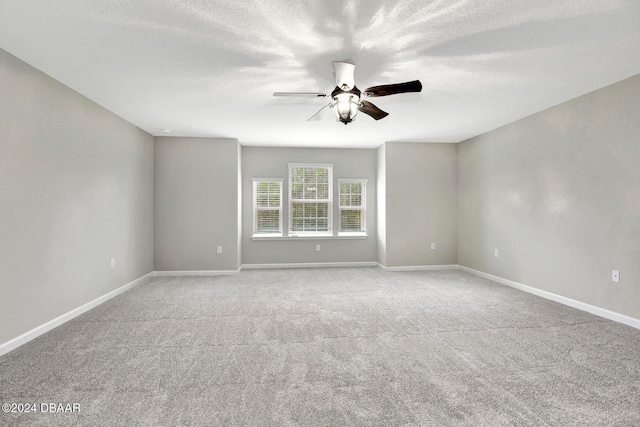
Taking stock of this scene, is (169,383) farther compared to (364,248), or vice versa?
(364,248)

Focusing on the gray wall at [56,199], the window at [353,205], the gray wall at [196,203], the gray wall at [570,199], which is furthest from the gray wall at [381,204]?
the gray wall at [56,199]

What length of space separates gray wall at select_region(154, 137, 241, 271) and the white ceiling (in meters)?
1.59

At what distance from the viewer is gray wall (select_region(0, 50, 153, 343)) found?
2.53 metres

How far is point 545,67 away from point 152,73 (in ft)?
12.0

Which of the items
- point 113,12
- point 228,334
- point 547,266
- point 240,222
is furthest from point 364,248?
point 113,12

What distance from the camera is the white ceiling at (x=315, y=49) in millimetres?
1959

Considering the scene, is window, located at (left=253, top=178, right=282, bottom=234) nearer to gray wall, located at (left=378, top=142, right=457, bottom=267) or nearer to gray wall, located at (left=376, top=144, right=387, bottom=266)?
gray wall, located at (left=376, top=144, right=387, bottom=266)

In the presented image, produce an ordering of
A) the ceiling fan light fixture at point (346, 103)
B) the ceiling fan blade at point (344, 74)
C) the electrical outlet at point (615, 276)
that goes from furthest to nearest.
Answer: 1. the electrical outlet at point (615, 276)
2. the ceiling fan light fixture at point (346, 103)
3. the ceiling fan blade at point (344, 74)

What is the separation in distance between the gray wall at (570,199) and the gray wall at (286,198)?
2087 millimetres

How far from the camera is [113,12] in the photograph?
1.97 m

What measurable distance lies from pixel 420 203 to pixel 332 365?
4355 millimetres

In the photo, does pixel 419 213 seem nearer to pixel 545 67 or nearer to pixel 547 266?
pixel 547 266

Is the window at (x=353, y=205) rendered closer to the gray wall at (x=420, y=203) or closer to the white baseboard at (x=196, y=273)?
the gray wall at (x=420, y=203)

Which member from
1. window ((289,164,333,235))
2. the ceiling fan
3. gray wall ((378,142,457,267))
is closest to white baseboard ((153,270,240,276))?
window ((289,164,333,235))
